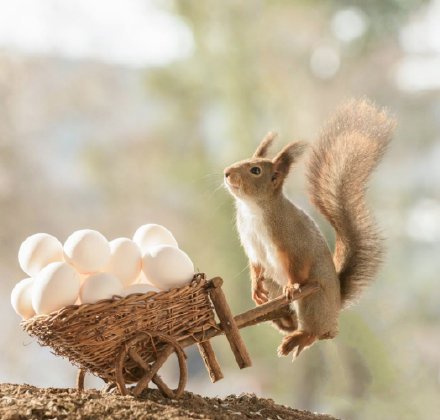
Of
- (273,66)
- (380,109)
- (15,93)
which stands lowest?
(380,109)

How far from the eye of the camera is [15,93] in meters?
4.74

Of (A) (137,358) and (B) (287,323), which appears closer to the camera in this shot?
(A) (137,358)

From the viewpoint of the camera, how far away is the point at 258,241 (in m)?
1.57

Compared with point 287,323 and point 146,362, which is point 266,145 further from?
point 146,362

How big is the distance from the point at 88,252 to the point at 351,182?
0.60m

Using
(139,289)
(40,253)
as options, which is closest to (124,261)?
(139,289)

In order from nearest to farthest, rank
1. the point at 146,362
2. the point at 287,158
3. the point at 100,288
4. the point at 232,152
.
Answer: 1. the point at 100,288
2. the point at 146,362
3. the point at 287,158
4. the point at 232,152

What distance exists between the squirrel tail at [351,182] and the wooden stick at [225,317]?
0.29m

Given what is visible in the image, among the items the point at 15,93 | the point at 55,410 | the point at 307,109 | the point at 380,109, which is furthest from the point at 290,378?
the point at 55,410

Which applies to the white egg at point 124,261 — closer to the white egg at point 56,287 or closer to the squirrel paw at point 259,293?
the white egg at point 56,287

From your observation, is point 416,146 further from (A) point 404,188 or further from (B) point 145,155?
(B) point 145,155

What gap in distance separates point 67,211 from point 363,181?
130 inches

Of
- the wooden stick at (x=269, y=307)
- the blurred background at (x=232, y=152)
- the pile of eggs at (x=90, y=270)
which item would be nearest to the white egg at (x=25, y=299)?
the pile of eggs at (x=90, y=270)

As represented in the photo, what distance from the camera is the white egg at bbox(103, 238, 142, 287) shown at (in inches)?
56.8
